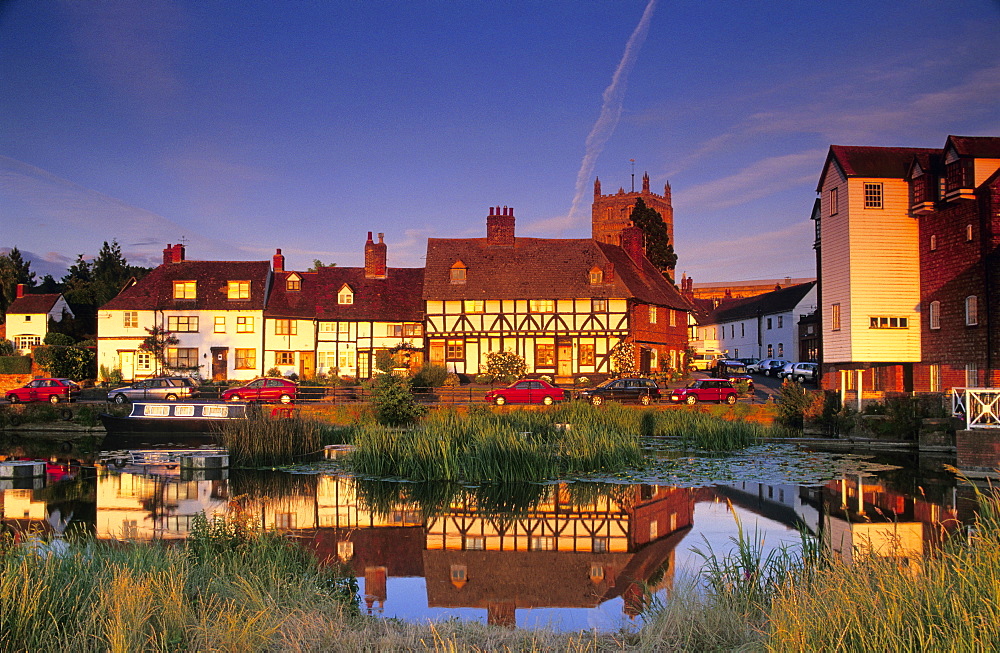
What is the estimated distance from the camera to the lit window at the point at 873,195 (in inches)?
1315

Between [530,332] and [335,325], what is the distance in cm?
1460

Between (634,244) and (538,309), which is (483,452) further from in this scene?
(634,244)

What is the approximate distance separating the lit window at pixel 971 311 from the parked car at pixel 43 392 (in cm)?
4063

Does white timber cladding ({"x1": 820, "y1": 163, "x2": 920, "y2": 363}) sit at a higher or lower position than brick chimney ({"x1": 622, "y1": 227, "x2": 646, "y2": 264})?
lower

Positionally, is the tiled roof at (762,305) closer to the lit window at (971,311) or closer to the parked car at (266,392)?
the lit window at (971,311)

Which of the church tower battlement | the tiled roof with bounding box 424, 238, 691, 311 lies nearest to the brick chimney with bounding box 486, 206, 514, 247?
the tiled roof with bounding box 424, 238, 691, 311

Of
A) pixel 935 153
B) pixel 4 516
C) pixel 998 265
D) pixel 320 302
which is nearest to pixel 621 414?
pixel 998 265

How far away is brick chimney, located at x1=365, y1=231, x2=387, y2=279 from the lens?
2391 inches

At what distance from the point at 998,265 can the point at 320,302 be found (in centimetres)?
4296

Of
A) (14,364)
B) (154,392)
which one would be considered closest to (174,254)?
(14,364)

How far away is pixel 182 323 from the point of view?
55906 millimetres

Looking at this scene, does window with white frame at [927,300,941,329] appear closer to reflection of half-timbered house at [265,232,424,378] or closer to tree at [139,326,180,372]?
reflection of half-timbered house at [265,232,424,378]

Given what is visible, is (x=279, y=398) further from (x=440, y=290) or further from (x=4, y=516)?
(x=4, y=516)

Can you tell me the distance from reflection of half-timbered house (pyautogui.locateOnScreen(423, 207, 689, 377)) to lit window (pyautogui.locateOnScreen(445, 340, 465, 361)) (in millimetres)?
69
